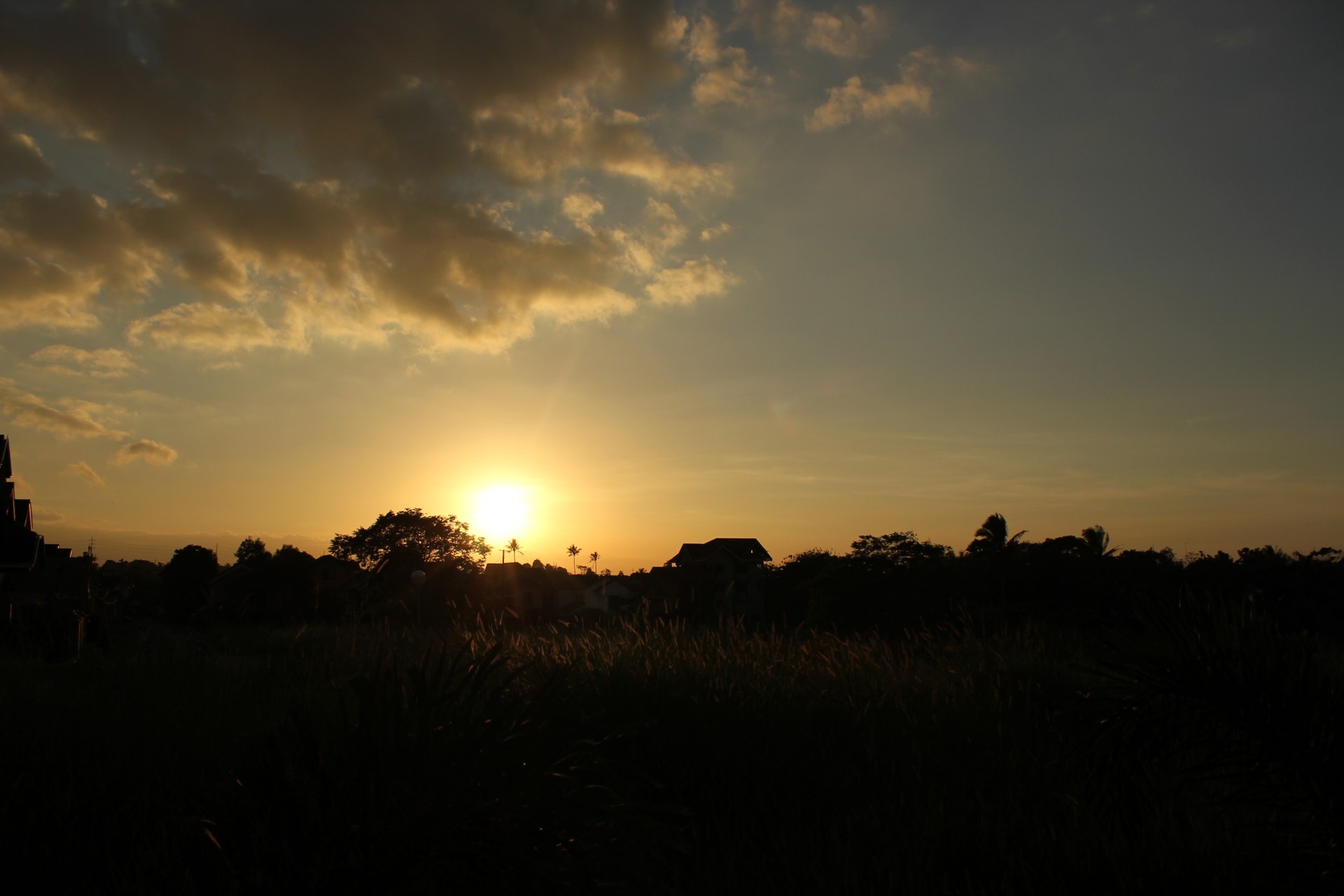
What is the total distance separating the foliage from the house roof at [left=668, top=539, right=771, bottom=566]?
56.1ft

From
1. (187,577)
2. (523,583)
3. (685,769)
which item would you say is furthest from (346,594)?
(523,583)

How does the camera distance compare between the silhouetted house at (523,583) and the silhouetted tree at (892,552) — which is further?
the silhouetted house at (523,583)

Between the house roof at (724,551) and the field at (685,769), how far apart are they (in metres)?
57.2

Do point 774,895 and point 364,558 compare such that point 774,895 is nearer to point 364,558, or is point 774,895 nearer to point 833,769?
point 833,769

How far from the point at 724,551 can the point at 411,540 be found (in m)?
26.1

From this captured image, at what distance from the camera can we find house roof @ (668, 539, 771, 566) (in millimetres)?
66375

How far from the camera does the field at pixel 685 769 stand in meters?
1.94

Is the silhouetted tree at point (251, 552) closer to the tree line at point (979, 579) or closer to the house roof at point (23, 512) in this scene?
the tree line at point (979, 579)

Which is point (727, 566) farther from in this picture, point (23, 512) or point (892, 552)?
point (23, 512)

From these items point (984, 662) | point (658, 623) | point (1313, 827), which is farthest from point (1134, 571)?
point (1313, 827)

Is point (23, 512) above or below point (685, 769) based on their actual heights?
above

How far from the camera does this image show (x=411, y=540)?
219 ft

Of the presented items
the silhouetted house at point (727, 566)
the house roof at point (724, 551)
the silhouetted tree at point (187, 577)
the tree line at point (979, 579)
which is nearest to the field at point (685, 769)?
the tree line at point (979, 579)

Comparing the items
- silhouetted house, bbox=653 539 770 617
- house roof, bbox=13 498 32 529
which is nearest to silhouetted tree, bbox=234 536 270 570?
silhouetted house, bbox=653 539 770 617
